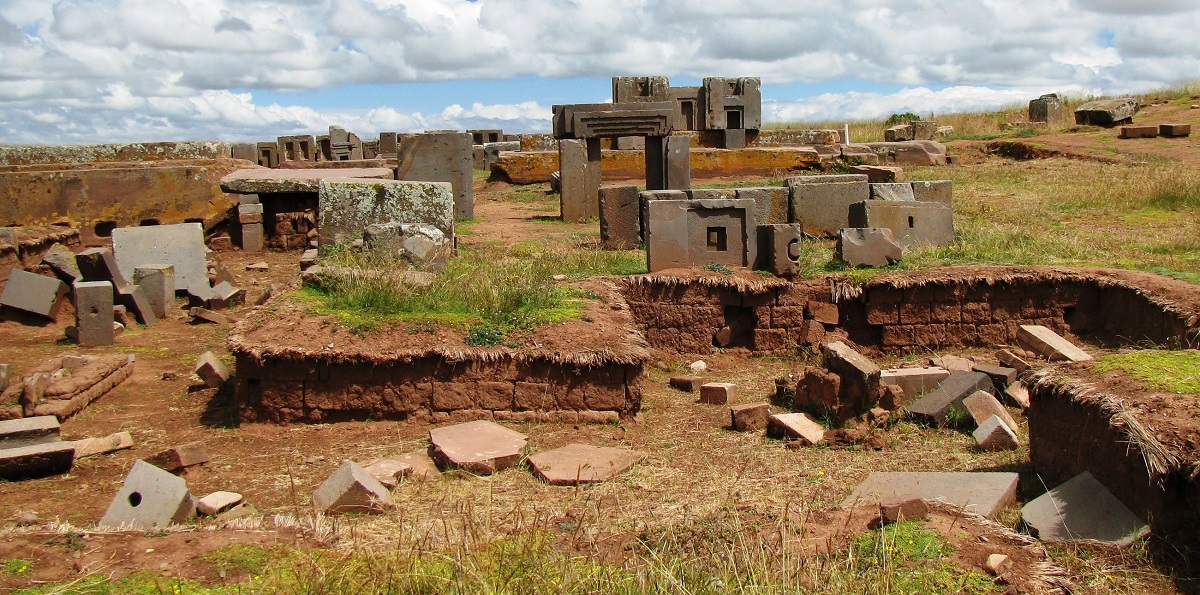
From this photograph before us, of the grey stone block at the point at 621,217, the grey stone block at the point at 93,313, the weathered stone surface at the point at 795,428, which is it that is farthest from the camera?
the grey stone block at the point at 621,217

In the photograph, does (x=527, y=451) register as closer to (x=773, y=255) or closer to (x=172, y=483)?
(x=172, y=483)

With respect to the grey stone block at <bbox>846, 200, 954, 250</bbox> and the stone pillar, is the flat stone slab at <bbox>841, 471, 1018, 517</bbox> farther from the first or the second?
the stone pillar

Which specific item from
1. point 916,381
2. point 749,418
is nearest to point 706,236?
point 916,381

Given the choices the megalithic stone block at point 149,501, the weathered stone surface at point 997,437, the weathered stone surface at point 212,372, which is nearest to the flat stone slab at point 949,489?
the weathered stone surface at point 997,437

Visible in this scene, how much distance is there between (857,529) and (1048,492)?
3.60ft

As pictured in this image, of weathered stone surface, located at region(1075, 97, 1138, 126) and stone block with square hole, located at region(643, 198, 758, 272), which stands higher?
weathered stone surface, located at region(1075, 97, 1138, 126)

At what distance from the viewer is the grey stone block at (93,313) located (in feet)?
30.9

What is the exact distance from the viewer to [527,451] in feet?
22.7

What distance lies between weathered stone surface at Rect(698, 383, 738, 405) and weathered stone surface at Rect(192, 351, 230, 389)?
3802mm

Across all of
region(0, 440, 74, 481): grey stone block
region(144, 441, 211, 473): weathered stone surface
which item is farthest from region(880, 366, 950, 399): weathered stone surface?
region(0, 440, 74, 481): grey stone block

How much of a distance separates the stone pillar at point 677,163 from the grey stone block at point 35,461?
36.4 feet

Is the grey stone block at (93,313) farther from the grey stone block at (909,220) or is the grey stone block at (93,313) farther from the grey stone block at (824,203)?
the grey stone block at (824,203)

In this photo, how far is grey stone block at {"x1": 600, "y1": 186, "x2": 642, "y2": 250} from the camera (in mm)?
12867

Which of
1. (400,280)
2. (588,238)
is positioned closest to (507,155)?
(588,238)
